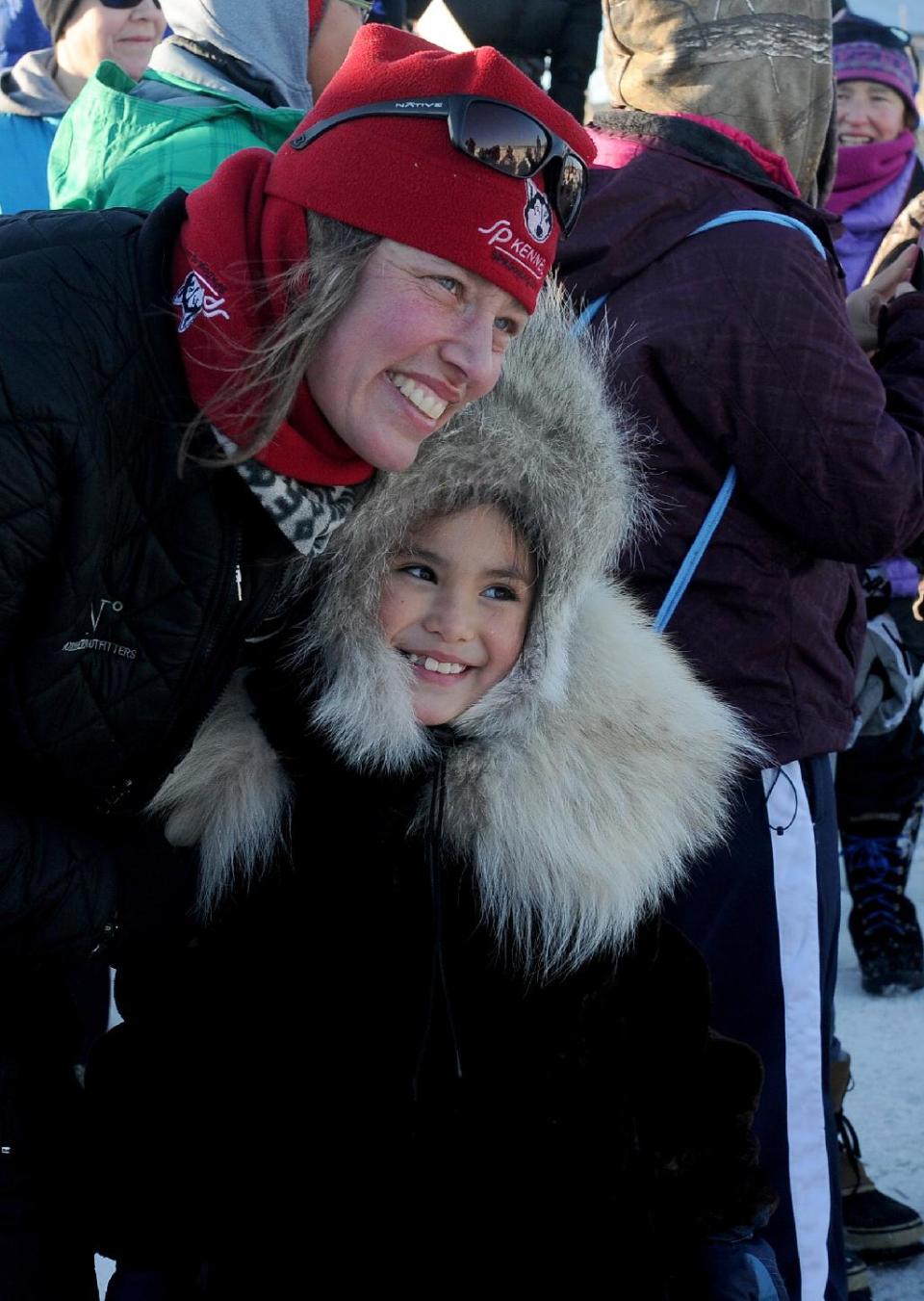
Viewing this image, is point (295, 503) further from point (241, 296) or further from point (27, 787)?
point (27, 787)

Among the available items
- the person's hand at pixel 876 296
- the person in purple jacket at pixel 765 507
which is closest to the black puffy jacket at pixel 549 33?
the person's hand at pixel 876 296

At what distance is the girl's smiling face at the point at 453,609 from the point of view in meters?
1.85

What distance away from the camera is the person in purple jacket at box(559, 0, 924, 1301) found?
7.18 ft

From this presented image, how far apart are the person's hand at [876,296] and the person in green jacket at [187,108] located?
0.98 metres

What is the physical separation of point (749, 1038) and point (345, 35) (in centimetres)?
185

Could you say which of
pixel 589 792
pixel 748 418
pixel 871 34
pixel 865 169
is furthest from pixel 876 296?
pixel 871 34

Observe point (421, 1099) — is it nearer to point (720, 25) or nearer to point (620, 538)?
point (620, 538)

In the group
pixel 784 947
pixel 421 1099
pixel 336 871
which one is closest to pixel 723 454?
pixel 784 947

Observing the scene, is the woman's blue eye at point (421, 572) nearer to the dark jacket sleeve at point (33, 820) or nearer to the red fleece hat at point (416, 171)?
the red fleece hat at point (416, 171)

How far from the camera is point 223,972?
5.99 ft

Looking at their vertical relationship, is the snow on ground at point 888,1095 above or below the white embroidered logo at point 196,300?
below

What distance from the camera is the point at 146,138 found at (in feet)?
7.84

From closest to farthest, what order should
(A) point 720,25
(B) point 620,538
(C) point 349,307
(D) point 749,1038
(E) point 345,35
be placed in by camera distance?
(C) point 349,307 < (B) point 620,538 < (D) point 749,1038 < (A) point 720,25 < (E) point 345,35

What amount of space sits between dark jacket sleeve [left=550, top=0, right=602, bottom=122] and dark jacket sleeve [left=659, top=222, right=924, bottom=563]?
1.85 metres
